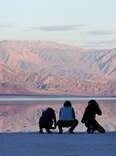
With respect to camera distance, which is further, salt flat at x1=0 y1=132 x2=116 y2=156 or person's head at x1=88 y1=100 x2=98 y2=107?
person's head at x1=88 y1=100 x2=98 y2=107

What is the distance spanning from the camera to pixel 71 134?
18.0m

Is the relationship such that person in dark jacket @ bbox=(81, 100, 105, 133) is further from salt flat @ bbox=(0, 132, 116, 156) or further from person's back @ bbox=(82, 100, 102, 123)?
salt flat @ bbox=(0, 132, 116, 156)

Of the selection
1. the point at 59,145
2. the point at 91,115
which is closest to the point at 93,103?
the point at 91,115

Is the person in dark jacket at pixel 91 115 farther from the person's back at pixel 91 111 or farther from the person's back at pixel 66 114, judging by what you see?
the person's back at pixel 66 114

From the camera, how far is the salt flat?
12648 mm

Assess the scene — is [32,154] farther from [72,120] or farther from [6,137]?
[72,120]

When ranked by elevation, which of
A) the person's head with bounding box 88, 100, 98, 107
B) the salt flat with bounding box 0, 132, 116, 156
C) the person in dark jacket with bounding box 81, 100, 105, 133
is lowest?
the salt flat with bounding box 0, 132, 116, 156

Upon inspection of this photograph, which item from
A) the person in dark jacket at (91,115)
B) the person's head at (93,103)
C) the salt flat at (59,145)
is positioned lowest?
the salt flat at (59,145)

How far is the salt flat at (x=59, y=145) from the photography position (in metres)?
12.6

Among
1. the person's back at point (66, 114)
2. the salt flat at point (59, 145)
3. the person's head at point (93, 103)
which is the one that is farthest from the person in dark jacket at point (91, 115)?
the salt flat at point (59, 145)

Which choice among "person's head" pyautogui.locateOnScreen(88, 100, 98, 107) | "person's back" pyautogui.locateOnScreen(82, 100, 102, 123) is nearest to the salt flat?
"person's back" pyautogui.locateOnScreen(82, 100, 102, 123)

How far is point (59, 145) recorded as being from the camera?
568 inches

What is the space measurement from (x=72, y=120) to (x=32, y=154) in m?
5.70

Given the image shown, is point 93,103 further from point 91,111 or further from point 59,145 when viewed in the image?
point 59,145
